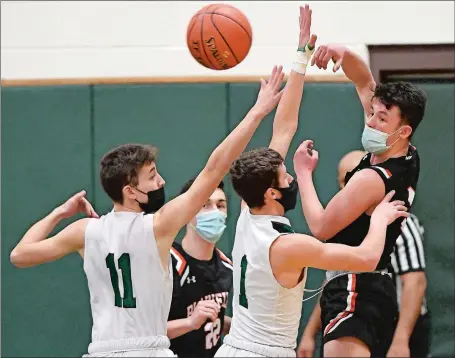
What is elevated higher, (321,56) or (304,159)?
(321,56)

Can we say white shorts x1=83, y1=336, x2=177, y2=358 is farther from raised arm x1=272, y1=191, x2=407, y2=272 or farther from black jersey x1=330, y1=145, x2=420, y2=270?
black jersey x1=330, y1=145, x2=420, y2=270

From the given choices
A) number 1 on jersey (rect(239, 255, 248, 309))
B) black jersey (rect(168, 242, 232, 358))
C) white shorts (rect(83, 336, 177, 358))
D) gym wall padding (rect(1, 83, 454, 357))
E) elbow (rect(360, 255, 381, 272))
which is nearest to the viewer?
elbow (rect(360, 255, 381, 272))

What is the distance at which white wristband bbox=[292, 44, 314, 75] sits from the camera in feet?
14.3

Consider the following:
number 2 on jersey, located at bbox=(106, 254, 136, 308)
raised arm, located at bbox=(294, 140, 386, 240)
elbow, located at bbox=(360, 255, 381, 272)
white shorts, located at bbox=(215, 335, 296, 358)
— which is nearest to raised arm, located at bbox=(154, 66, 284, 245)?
number 2 on jersey, located at bbox=(106, 254, 136, 308)

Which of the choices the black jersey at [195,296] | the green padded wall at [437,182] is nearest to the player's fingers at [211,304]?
the black jersey at [195,296]

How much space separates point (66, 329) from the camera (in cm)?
680

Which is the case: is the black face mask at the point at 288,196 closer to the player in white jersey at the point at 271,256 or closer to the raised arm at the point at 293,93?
the player in white jersey at the point at 271,256

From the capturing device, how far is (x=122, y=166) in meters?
4.07

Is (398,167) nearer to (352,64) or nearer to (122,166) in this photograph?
(352,64)

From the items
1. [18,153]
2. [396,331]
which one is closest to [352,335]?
[396,331]

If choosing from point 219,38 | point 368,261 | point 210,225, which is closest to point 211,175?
point 368,261

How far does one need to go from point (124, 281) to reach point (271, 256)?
0.67 metres

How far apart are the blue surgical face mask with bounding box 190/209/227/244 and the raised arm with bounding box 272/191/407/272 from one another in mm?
1450

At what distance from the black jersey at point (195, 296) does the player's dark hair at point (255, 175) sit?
1363mm
